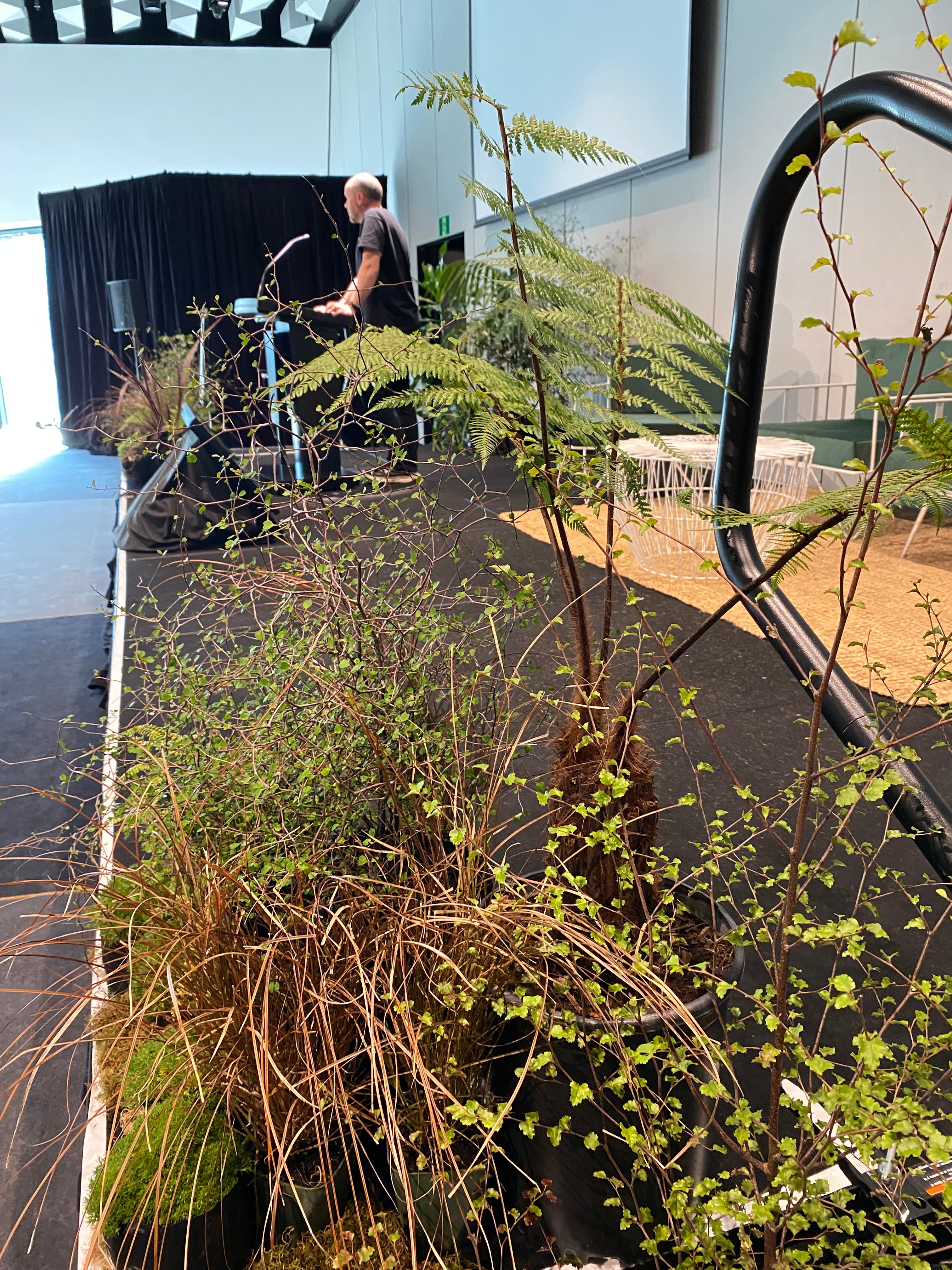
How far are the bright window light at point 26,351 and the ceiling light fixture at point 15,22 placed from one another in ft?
7.14

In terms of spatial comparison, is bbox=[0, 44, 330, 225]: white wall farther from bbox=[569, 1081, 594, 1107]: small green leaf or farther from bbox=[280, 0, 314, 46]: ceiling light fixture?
bbox=[569, 1081, 594, 1107]: small green leaf

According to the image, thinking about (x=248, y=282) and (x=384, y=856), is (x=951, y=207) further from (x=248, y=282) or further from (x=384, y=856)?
(x=248, y=282)

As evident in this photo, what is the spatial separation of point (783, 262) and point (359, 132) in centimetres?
934

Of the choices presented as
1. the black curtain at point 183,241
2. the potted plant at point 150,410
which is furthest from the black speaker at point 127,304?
the black curtain at point 183,241

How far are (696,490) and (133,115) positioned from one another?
11600 mm

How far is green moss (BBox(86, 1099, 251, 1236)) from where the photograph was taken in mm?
1011

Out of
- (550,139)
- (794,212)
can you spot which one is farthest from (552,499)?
(794,212)

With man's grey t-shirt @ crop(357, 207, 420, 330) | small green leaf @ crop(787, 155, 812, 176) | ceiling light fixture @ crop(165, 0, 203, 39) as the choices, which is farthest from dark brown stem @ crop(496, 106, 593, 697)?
ceiling light fixture @ crop(165, 0, 203, 39)

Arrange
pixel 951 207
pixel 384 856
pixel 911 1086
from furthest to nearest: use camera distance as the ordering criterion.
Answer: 1. pixel 384 856
2. pixel 911 1086
3. pixel 951 207

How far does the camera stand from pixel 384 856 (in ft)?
4.33

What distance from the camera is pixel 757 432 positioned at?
1.09 metres

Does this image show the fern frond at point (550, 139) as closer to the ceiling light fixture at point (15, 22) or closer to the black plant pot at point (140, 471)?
the black plant pot at point (140, 471)

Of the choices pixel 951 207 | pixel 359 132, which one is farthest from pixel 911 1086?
pixel 359 132

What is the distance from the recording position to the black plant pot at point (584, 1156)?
968mm
